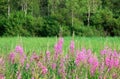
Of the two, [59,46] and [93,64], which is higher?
[59,46]

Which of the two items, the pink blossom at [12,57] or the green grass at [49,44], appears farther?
the green grass at [49,44]

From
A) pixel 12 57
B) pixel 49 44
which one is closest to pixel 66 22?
pixel 49 44

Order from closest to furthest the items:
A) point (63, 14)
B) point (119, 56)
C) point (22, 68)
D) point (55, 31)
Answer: point (22, 68), point (119, 56), point (55, 31), point (63, 14)

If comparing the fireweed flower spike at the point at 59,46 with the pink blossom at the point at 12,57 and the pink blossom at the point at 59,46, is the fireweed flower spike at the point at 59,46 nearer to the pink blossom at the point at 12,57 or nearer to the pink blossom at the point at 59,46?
the pink blossom at the point at 59,46

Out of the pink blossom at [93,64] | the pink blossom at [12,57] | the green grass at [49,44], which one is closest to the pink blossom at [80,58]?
the pink blossom at [93,64]

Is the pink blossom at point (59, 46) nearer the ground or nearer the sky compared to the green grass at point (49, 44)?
nearer the sky

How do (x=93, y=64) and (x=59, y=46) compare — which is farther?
(x=93, y=64)

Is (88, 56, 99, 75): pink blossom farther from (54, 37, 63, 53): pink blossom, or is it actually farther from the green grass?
(54, 37, 63, 53): pink blossom

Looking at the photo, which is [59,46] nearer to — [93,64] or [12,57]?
[93,64]

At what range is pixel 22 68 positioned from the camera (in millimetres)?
4758

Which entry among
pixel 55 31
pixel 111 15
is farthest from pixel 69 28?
pixel 111 15

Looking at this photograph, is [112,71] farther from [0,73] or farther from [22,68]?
[0,73]

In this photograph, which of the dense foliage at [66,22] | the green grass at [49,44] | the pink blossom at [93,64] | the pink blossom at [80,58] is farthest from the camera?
the dense foliage at [66,22]

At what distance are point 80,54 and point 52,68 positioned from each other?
1.38 feet
